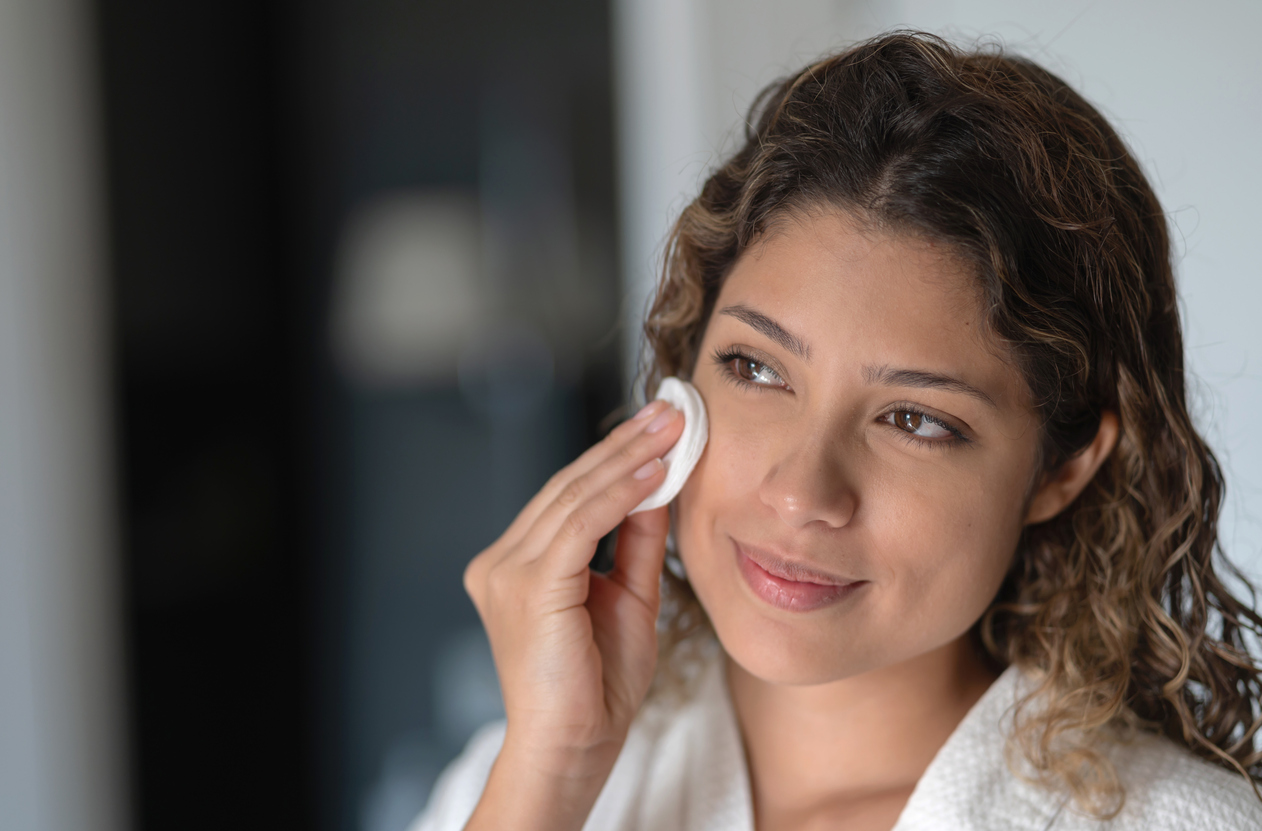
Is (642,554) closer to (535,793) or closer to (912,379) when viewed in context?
(535,793)

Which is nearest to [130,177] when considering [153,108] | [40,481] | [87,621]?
[153,108]

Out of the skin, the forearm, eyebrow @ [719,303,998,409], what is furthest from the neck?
eyebrow @ [719,303,998,409]

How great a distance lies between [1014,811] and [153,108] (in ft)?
6.39

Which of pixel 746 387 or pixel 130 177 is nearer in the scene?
pixel 746 387

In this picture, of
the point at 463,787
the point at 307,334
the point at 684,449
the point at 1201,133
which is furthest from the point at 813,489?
the point at 307,334

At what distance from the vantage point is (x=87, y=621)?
165 centimetres

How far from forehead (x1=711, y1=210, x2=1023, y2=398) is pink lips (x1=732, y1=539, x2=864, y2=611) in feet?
0.67

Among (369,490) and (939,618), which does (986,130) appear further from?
(369,490)

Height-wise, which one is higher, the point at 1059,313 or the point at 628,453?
the point at 1059,313

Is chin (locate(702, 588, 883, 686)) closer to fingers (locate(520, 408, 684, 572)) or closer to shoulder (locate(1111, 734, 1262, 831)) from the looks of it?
fingers (locate(520, 408, 684, 572))

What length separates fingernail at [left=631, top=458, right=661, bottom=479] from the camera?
0.90 meters

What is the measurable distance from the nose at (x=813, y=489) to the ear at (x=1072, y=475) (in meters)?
0.25

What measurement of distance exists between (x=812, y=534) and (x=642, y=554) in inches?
9.7

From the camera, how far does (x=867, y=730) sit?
3.26 ft
